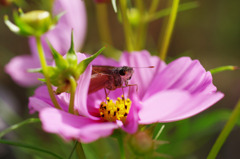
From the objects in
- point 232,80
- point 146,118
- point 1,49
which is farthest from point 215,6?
point 146,118

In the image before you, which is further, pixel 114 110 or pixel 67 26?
A: pixel 67 26

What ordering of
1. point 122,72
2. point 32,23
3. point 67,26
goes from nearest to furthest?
point 32,23 → point 122,72 → point 67,26

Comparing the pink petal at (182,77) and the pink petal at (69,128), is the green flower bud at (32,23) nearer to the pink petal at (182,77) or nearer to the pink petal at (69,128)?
the pink petal at (69,128)

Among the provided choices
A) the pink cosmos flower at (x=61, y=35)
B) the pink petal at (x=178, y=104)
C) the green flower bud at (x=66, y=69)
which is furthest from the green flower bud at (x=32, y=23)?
the pink cosmos flower at (x=61, y=35)

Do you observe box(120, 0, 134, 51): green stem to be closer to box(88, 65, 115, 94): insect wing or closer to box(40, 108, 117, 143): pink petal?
box(88, 65, 115, 94): insect wing

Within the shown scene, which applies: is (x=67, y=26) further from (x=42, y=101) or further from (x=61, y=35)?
(x=42, y=101)

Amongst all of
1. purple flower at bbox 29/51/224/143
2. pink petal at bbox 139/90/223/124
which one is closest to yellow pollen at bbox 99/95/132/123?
purple flower at bbox 29/51/224/143

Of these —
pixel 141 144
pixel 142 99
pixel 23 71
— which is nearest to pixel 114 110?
pixel 142 99
